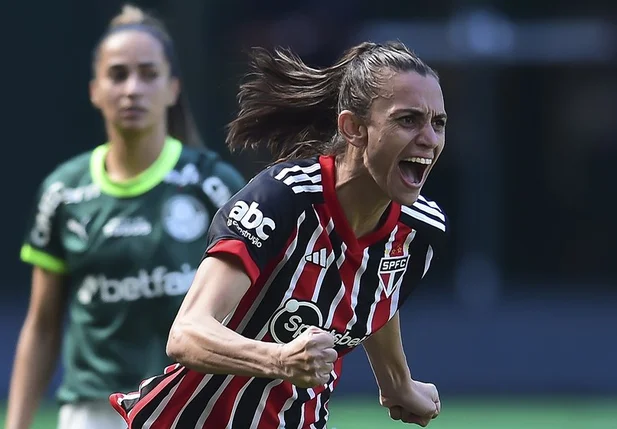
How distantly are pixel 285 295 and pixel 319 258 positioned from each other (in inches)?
4.9

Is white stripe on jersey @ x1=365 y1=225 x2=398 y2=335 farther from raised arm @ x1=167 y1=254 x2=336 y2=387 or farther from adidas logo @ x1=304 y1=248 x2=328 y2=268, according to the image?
raised arm @ x1=167 y1=254 x2=336 y2=387

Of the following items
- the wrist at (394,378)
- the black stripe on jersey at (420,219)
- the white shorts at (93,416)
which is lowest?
the white shorts at (93,416)

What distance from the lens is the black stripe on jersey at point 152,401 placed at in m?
3.50

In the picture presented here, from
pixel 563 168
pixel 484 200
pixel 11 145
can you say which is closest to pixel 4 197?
pixel 11 145

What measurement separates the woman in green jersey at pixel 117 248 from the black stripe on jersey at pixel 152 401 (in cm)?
112

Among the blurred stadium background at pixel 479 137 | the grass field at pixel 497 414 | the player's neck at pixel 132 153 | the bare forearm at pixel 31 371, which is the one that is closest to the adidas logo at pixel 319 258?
the player's neck at pixel 132 153

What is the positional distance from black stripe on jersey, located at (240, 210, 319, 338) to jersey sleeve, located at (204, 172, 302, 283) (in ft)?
0.15

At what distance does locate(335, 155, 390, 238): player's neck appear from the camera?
3.53 m

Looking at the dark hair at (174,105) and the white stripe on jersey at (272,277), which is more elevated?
the dark hair at (174,105)

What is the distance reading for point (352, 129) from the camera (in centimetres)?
354

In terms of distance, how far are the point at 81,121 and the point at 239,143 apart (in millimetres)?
7879

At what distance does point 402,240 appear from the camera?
3.68 meters

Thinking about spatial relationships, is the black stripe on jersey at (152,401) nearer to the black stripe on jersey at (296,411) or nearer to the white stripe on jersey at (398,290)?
the black stripe on jersey at (296,411)

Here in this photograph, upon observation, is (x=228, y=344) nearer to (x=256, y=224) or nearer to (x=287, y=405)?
(x=256, y=224)
